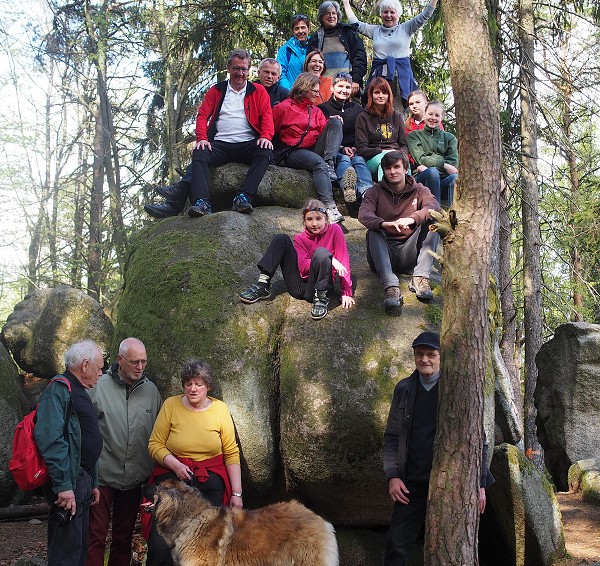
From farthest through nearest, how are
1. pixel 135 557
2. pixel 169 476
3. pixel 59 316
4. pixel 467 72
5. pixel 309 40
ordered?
pixel 59 316 → pixel 309 40 → pixel 135 557 → pixel 169 476 → pixel 467 72

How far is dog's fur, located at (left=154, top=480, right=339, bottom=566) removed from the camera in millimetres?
4465

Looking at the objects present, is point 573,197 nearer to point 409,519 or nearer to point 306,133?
point 306,133

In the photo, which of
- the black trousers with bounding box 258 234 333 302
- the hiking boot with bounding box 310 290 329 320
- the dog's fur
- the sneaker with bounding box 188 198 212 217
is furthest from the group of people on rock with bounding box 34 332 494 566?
the sneaker with bounding box 188 198 212 217

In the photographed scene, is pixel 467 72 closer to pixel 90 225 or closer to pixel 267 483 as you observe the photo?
pixel 267 483

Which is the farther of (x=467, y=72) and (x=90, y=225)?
(x=90, y=225)

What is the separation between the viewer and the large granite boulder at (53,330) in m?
10.5

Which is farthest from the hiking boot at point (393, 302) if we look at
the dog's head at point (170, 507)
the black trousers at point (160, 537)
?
the dog's head at point (170, 507)

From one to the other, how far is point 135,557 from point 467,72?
17.3 ft

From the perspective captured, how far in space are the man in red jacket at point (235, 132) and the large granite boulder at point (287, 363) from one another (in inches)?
43.3

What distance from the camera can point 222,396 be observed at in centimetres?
599

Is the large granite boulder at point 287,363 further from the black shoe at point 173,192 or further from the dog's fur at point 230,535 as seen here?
the black shoe at point 173,192

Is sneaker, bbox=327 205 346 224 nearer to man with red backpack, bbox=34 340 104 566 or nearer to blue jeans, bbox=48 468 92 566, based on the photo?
man with red backpack, bbox=34 340 104 566

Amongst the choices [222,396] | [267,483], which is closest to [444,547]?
[267,483]

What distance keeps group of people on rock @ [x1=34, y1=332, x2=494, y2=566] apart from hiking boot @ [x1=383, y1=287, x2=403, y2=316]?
1.29 meters
